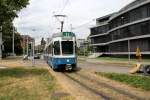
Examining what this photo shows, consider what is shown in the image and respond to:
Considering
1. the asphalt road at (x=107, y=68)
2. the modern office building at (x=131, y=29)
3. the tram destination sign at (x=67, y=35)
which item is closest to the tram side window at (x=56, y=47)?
the tram destination sign at (x=67, y=35)

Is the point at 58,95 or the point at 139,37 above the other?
the point at 139,37

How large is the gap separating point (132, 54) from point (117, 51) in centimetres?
1354

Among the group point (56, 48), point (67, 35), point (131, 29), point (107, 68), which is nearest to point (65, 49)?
point (56, 48)

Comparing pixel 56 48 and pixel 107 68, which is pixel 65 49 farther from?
pixel 107 68

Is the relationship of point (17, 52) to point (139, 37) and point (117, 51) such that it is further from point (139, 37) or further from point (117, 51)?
point (139, 37)

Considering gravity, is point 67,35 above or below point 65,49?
above

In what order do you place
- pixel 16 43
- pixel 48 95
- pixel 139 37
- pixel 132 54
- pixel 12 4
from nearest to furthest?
pixel 48 95 < pixel 12 4 < pixel 139 37 < pixel 132 54 < pixel 16 43

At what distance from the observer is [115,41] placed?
9125cm

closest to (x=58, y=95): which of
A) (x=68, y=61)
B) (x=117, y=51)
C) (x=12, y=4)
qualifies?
(x=12, y=4)

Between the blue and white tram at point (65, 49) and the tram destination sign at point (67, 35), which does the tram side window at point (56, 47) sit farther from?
the tram destination sign at point (67, 35)

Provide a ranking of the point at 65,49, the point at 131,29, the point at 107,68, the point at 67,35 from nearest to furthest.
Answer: the point at 65,49 → the point at 67,35 → the point at 107,68 → the point at 131,29

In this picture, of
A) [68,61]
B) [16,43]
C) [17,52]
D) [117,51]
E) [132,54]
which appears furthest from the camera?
[17,52]

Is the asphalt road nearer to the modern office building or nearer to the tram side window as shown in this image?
the tram side window

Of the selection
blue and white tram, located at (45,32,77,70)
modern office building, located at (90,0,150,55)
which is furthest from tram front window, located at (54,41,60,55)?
modern office building, located at (90,0,150,55)
